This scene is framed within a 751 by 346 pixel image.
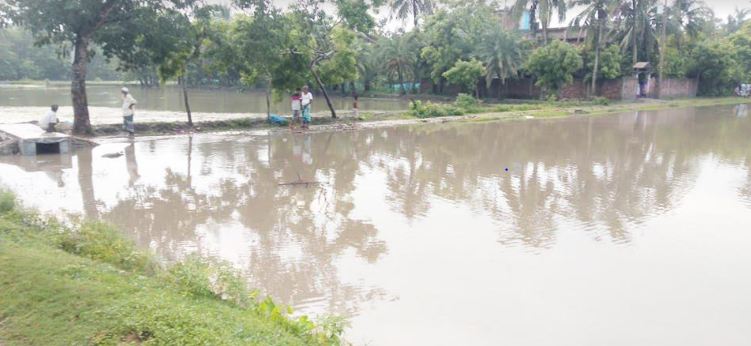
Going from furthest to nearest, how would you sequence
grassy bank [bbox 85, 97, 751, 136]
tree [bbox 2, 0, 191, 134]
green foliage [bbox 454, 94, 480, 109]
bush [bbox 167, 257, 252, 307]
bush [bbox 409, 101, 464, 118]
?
1. green foliage [bbox 454, 94, 480, 109]
2. bush [bbox 409, 101, 464, 118]
3. grassy bank [bbox 85, 97, 751, 136]
4. tree [bbox 2, 0, 191, 134]
5. bush [bbox 167, 257, 252, 307]

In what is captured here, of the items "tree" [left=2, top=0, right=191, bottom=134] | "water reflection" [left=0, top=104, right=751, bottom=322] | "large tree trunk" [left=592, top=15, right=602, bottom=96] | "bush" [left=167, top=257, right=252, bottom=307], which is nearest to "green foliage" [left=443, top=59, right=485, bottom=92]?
"large tree trunk" [left=592, top=15, right=602, bottom=96]

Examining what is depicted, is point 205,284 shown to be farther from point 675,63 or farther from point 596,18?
point 675,63

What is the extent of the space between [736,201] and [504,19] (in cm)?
3783

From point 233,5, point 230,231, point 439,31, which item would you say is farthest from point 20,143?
point 439,31

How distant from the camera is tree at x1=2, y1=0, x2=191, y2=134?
1683 cm

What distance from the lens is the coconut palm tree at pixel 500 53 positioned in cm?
3806

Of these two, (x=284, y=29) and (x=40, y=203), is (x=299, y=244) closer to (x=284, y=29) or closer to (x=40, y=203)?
(x=40, y=203)

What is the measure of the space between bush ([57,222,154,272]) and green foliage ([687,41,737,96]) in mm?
45484

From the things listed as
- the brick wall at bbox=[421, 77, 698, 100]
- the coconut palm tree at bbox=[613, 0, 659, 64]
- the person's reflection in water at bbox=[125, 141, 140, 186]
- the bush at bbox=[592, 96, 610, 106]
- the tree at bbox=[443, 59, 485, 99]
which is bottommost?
the person's reflection in water at bbox=[125, 141, 140, 186]

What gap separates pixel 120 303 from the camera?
4.71m

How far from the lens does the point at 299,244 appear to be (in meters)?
8.43

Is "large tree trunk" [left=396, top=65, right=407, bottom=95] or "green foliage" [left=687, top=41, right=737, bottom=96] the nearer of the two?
"green foliage" [left=687, top=41, right=737, bottom=96]

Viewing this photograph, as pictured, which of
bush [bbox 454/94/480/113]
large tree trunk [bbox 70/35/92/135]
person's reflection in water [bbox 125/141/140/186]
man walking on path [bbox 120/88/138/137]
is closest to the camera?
person's reflection in water [bbox 125/141/140/186]

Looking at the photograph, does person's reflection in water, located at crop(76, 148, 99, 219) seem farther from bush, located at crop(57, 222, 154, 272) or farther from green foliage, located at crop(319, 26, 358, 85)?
green foliage, located at crop(319, 26, 358, 85)
